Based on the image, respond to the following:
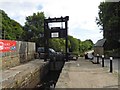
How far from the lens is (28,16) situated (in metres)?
61.5

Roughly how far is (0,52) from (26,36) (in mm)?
38962

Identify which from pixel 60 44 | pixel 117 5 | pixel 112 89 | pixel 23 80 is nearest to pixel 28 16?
pixel 60 44

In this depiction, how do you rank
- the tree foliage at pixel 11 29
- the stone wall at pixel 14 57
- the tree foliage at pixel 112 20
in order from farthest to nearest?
the tree foliage at pixel 11 29, the tree foliage at pixel 112 20, the stone wall at pixel 14 57

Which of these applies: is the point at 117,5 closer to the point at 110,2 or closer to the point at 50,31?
the point at 110,2

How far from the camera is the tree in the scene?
58.1m

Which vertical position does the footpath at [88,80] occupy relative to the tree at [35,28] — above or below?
below

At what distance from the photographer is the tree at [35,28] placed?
191 feet

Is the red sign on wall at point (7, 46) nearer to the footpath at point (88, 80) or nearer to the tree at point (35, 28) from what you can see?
the footpath at point (88, 80)

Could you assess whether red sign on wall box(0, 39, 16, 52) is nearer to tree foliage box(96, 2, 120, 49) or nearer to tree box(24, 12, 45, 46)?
tree foliage box(96, 2, 120, 49)

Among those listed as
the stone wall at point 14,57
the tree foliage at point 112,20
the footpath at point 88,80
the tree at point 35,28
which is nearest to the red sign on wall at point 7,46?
the stone wall at point 14,57

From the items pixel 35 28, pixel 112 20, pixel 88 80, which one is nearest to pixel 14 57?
pixel 88 80

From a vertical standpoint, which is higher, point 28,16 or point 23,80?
→ point 28,16

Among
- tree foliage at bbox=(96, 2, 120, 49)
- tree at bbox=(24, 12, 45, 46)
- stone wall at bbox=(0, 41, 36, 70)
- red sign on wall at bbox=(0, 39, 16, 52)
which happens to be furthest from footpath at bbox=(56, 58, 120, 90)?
tree at bbox=(24, 12, 45, 46)

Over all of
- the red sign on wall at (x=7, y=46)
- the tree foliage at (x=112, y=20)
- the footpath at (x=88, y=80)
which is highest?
the tree foliage at (x=112, y=20)
